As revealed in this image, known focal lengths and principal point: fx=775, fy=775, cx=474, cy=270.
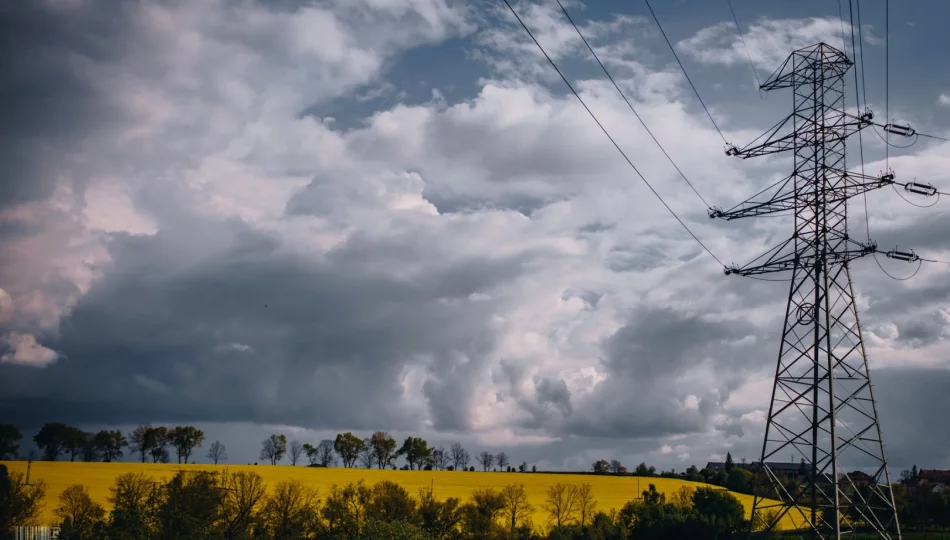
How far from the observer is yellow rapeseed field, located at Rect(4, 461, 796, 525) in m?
110

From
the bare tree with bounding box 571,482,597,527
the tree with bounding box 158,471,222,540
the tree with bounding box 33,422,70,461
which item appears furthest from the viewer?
the tree with bounding box 33,422,70,461

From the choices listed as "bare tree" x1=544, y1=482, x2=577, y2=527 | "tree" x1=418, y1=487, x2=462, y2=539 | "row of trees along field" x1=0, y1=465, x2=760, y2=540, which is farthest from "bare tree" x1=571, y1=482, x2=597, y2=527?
"tree" x1=418, y1=487, x2=462, y2=539

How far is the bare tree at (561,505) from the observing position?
115125 millimetres

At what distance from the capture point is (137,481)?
4126 inches

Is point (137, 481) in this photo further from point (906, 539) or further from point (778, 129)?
point (906, 539)

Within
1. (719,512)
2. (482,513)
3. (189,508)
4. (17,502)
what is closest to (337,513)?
(189,508)

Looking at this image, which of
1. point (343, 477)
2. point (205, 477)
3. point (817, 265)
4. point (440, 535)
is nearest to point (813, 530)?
point (817, 265)

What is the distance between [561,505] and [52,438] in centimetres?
11830

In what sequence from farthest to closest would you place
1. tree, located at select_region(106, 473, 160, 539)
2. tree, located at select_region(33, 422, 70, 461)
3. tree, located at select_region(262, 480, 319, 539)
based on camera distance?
tree, located at select_region(33, 422, 70, 461) < tree, located at select_region(262, 480, 319, 539) < tree, located at select_region(106, 473, 160, 539)

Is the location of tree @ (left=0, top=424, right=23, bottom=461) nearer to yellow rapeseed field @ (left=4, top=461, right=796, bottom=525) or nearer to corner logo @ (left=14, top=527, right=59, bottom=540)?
yellow rapeseed field @ (left=4, top=461, right=796, bottom=525)

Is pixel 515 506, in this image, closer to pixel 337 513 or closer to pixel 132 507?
pixel 337 513

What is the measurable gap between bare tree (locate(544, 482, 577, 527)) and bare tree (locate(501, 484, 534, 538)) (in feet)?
14.9

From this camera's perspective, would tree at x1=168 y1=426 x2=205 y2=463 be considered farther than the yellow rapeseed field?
Yes

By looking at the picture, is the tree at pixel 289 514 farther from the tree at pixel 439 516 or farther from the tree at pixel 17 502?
the tree at pixel 17 502
